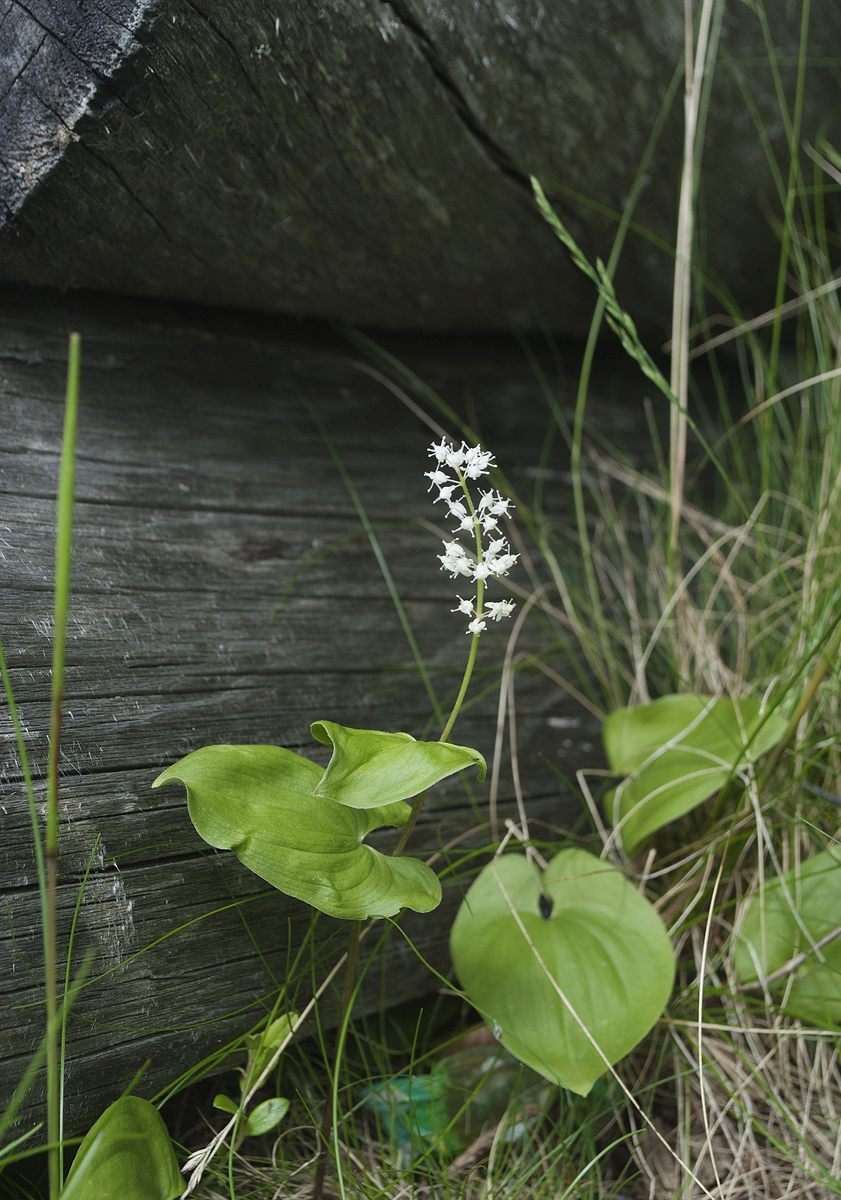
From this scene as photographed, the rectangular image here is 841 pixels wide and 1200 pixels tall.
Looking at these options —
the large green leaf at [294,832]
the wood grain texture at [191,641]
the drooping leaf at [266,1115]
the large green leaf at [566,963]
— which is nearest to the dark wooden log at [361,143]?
the wood grain texture at [191,641]

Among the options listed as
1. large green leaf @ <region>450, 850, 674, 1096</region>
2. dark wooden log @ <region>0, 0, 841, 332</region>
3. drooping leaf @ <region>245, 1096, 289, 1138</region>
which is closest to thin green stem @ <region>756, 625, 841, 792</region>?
large green leaf @ <region>450, 850, 674, 1096</region>

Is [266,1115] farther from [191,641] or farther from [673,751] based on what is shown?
[673,751]

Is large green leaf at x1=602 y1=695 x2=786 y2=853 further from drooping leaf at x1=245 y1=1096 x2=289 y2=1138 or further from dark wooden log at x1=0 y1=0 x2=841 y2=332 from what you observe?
dark wooden log at x1=0 y1=0 x2=841 y2=332

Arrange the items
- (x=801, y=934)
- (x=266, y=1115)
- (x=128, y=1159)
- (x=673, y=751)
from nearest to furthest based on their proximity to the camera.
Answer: (x=128, y=1159) < (x=266, y=1115) < (x=801, y=934) < (x=673, y=751)

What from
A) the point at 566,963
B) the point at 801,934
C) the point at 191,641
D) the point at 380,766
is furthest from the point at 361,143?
the point at 801,934

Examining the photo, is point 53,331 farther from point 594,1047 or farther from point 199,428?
point 594,1047

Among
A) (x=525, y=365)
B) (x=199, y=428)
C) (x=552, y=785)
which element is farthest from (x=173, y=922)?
(x=525, y=365)
